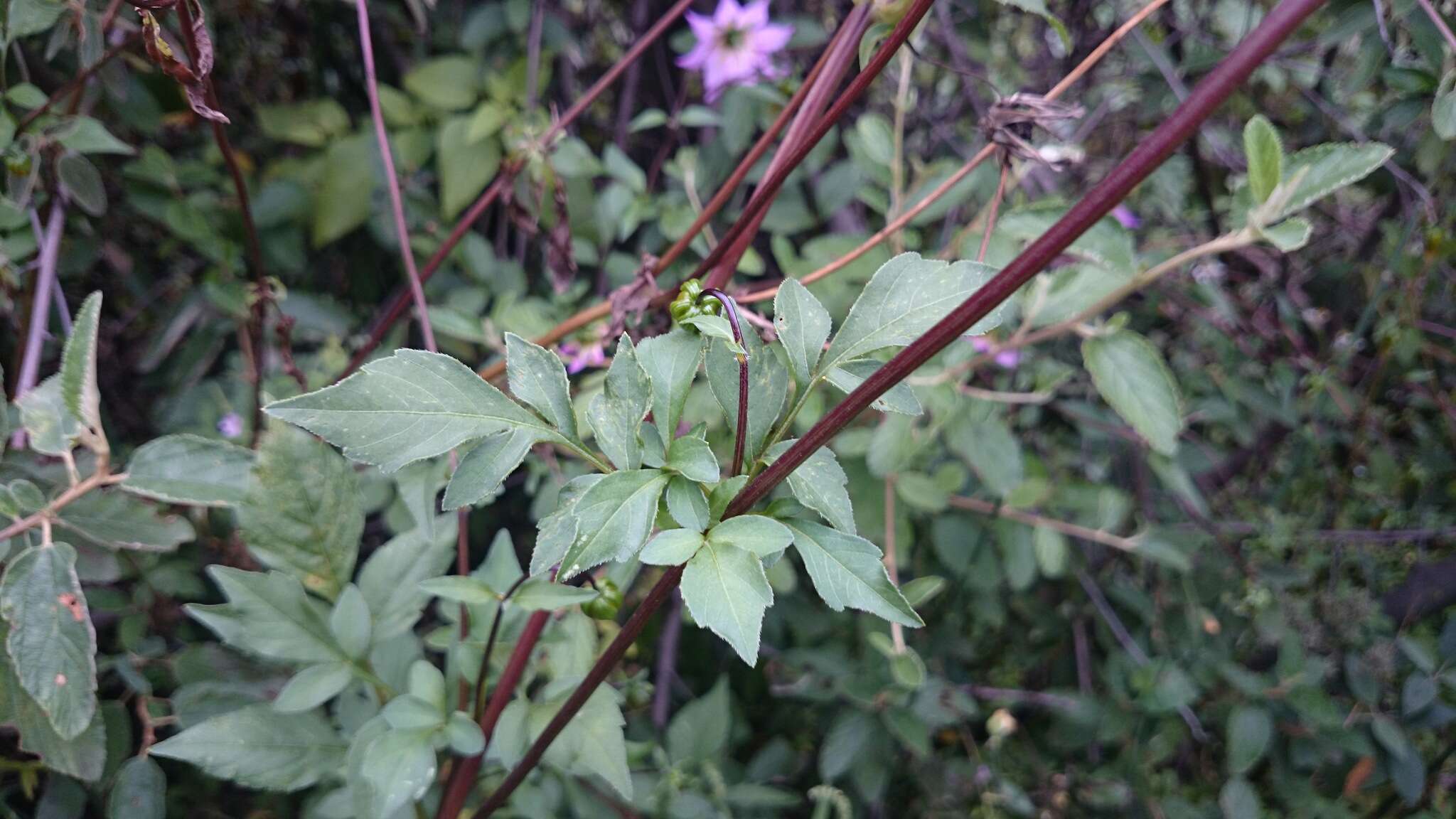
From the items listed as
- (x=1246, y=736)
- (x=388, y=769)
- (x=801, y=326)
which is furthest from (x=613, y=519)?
(x=1246, y=736)

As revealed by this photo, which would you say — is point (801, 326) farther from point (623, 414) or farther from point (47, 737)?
point (47, 737)

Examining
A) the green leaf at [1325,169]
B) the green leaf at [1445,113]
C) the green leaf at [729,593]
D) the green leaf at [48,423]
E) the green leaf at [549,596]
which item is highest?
the green leaf at [1445,113]

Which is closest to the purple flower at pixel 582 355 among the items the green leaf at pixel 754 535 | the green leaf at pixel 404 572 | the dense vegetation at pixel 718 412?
the dense vegetation at pixel 718 412

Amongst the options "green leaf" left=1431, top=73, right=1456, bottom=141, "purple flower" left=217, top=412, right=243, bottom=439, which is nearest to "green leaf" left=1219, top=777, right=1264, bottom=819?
"green leaf" left=1431, top=73, right=1456, bottom=141

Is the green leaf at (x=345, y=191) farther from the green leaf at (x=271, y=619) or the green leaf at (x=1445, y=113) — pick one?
the green leaf at (x=1445, y=113)

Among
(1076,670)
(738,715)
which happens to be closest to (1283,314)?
(1076,670)

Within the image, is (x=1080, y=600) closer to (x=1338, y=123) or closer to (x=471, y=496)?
(x=1338, y=123)

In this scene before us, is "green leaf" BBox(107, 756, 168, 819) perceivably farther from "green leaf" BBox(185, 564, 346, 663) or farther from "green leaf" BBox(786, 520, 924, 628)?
"green leaf" BBox(786, 520, 924, 628)
